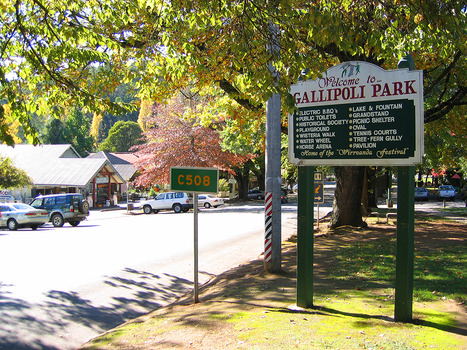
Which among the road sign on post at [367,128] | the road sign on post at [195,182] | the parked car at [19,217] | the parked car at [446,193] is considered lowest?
the parked car at [19,217]

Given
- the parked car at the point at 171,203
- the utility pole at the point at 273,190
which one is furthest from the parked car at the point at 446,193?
the utility pole at the point at 273,190

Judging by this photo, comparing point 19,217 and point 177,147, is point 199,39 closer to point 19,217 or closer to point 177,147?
point 19,217

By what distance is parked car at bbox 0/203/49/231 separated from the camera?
23.1 m

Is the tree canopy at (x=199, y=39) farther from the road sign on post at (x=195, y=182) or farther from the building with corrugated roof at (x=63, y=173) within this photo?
the building with corrugated roof at (x=63, y=173)

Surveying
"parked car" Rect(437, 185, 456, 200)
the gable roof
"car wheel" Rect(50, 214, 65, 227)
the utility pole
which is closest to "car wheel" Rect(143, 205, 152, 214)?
the gable roof

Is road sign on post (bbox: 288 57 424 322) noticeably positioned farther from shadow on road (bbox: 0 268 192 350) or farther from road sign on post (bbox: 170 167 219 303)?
shadow on road (bbox: 0 268 192 350)

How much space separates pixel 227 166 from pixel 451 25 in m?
34.5

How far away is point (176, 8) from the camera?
9477mm

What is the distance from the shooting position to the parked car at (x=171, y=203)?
3519 centimetres

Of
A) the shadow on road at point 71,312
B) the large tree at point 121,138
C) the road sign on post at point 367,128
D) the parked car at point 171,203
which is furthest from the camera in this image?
the large tree at point 121,138

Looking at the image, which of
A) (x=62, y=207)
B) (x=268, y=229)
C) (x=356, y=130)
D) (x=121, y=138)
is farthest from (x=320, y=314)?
(x=121, y=138)

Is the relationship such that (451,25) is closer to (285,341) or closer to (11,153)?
(285,341)

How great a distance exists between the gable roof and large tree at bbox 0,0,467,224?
101 feet

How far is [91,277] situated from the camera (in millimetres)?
10578
